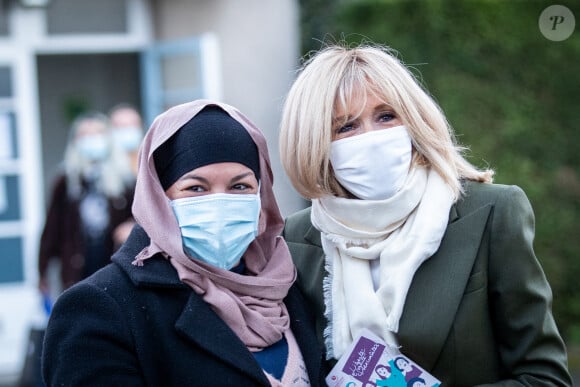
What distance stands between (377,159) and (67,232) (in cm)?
373

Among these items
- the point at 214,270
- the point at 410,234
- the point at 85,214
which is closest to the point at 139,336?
the point at 214,270

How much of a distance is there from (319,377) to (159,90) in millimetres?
6015

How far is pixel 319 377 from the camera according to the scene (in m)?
2.78

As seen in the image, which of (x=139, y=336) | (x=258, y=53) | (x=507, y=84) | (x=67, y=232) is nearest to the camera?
(x=139, y=336)

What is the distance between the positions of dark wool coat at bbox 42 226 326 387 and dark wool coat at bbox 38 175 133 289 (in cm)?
337

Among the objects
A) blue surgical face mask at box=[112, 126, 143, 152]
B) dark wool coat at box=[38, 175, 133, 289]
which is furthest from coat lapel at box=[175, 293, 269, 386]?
blue surgical face mask at box=[112, 126, 143, 152]

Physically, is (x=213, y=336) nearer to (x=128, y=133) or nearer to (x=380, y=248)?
(x=380, y=248)

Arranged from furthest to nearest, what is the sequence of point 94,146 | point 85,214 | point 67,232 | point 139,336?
point 94,146
point 67,232
point 85,214
point 139,336

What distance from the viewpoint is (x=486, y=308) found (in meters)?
2.76

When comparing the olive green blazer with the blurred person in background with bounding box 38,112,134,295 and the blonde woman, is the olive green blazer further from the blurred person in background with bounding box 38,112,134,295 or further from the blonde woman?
the blurred person in background with bounding box 38,112,134,295

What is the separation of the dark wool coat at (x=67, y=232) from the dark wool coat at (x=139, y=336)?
3369mm

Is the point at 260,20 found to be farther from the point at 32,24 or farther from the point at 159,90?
the point at 32,24

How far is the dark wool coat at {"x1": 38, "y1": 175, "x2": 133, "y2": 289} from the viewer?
6.05 meters

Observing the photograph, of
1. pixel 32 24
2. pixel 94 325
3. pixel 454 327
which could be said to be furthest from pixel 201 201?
pixel 32 24
